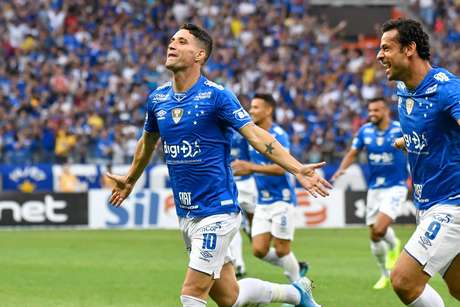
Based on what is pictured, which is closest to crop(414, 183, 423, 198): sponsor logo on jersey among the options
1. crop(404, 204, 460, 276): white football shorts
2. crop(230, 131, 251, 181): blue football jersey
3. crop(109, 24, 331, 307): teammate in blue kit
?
crop(404, 204, 460, 276): white football shorts

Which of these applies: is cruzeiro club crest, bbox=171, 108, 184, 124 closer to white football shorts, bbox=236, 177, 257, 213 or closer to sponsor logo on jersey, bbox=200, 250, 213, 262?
sponsor logo on jersey, bbox=200, 250, 213, 262

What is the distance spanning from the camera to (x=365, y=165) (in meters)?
29.4

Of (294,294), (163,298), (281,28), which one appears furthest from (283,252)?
(281,28)

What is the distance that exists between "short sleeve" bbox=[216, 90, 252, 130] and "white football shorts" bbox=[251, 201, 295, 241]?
5.46 meters

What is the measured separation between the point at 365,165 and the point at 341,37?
1081cm

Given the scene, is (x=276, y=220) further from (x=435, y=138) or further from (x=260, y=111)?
Result: (x=435, y=138)

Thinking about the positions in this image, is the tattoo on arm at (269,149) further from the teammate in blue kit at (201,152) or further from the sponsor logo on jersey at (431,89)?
the sponsor logo on jersey at (431,89)

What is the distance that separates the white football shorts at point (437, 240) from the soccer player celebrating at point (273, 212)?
5.35 m

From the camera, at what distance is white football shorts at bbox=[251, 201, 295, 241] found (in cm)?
1412

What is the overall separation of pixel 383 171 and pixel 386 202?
0.58 metres

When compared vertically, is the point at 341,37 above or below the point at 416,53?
below

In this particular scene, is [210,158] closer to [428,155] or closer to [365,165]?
[428,155]

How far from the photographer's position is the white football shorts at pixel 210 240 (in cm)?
873

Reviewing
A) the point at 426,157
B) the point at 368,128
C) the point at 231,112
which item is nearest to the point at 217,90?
the point at 231,112
